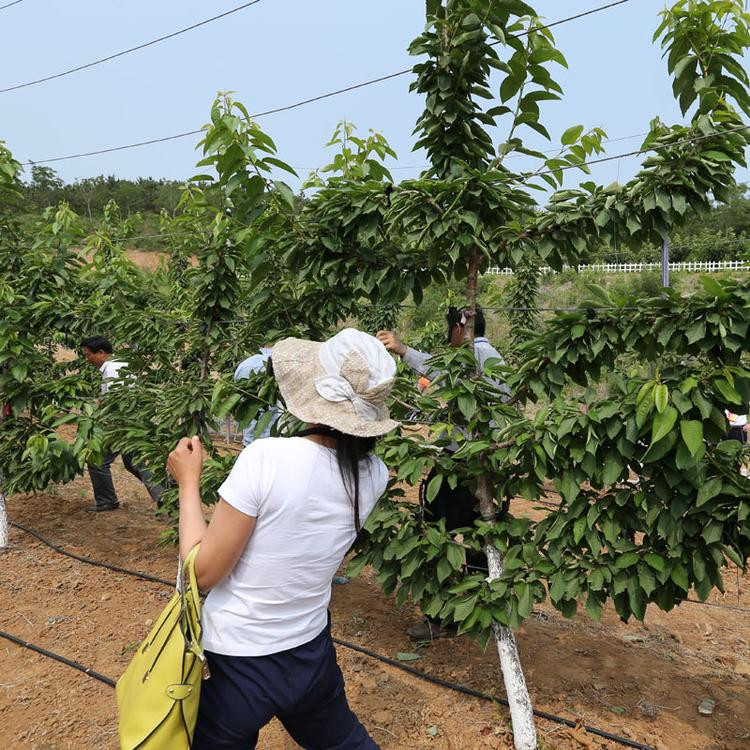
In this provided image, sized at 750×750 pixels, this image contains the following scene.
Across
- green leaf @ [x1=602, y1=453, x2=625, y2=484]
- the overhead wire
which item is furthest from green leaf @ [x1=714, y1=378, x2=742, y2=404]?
the overhead wire

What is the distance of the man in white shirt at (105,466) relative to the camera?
19.3ft

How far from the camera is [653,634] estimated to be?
4.12 metres

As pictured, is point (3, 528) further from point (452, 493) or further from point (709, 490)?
point (709, 490)

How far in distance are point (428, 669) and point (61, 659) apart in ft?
6.36

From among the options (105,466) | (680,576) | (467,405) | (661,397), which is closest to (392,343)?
(467,405)

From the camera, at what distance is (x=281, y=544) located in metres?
1.55

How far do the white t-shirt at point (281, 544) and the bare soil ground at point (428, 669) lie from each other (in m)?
1.60

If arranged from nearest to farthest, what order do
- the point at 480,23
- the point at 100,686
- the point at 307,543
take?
the point at 307,543 → the point at 480,23 → the point at 100,686

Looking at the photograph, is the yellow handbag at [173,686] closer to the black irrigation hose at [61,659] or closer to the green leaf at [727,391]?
the green leaf at [727,391]

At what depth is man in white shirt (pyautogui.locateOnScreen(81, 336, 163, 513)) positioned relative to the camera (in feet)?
19.3

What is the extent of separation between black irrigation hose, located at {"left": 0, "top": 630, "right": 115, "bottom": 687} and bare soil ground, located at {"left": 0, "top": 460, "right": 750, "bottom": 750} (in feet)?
0.11

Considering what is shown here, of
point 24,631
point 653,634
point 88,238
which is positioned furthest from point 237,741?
point 88,238

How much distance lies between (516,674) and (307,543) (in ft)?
5.47

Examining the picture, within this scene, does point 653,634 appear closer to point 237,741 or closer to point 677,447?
point 677,447
